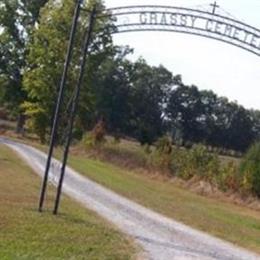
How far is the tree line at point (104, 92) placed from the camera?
190 feet

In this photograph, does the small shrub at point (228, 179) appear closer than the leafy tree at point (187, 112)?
Yes

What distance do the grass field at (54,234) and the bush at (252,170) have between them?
14647 mm

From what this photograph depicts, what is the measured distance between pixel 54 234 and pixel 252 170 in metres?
21.6

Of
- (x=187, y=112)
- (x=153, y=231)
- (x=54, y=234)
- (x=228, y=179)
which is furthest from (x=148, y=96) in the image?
(x=54, y=234)

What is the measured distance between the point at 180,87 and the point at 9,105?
171ft

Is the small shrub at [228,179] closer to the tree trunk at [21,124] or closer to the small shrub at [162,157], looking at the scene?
the small shrub at [162,157]

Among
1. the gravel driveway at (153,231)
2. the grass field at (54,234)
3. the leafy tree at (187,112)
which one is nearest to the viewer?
the grass field at (54,234)

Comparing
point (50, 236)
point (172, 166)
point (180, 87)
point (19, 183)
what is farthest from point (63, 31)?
point (180, 87)

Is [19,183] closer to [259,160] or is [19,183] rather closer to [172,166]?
[259,160]

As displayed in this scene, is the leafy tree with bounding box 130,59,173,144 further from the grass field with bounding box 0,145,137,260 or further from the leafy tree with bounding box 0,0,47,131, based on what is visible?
the grass field with bounding box 0,145,137,260

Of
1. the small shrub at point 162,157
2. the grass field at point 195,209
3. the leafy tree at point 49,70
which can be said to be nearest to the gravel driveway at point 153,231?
the grass field at point 195,209

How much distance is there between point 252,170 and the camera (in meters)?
34.8

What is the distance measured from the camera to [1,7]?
2749 inches

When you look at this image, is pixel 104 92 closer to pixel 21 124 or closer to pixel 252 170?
pixel 21 124
